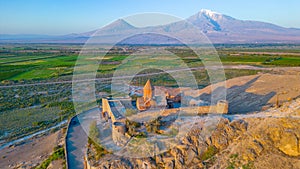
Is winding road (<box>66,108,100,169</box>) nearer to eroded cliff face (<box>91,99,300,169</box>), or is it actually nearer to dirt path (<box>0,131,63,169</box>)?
dirt path (<box>0,131,63,169</box>)

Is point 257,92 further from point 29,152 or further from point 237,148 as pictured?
point 29,152

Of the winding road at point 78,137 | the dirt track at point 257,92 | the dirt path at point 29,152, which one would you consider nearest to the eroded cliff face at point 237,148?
the winding road at point 78,137

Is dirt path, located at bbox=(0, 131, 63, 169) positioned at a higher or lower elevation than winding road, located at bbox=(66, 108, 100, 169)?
lower

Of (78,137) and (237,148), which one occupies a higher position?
(237,148)

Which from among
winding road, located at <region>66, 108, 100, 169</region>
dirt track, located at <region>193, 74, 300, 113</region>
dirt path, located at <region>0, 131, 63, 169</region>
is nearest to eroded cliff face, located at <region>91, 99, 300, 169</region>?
winding road, located at <region>66, 108, 100, 169</region>

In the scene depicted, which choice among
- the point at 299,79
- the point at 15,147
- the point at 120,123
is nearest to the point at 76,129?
the point at 15,147

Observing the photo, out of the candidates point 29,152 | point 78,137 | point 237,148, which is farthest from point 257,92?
point 29,152

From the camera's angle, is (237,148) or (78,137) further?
(78,137)

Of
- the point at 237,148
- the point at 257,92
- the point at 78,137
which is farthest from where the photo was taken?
the point at 257,92

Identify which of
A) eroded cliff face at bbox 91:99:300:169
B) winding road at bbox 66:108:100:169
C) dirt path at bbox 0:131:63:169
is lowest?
dirt path at bbox 0:131:63:169

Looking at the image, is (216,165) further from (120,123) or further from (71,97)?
(71,97)
